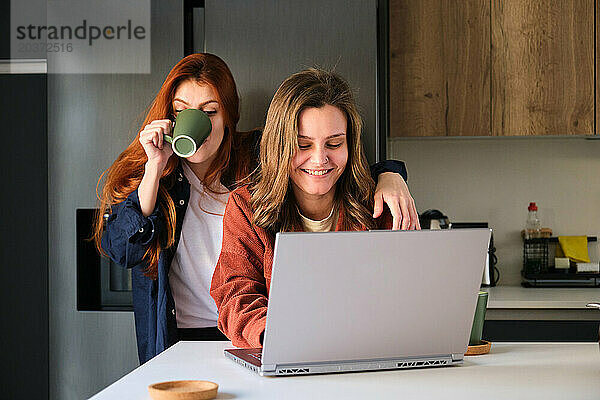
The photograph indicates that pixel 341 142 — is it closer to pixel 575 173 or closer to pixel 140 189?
pixel 140 189

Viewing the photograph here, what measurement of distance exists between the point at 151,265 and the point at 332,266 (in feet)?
3.36

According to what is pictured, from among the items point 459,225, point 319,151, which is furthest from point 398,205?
point 459,225

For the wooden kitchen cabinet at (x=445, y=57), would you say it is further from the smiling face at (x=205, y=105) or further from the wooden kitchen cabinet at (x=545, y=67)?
the smiling face at (x=205, y=105)

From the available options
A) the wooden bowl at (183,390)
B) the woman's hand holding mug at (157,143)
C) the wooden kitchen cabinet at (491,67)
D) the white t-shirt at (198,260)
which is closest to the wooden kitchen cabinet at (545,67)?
the wooden kitchen cabinet at (491,67)

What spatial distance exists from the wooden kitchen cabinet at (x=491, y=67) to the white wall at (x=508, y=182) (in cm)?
30

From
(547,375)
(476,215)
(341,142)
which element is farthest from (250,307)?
(476,215)

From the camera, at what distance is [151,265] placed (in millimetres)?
2090

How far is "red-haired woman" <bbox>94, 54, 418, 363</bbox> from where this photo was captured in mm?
1985

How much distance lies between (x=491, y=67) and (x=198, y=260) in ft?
4.79

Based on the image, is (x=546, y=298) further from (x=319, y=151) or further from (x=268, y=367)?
(x=268, y=367)

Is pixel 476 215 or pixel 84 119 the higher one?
pixel 84 119

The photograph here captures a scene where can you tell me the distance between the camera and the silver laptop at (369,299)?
117cm

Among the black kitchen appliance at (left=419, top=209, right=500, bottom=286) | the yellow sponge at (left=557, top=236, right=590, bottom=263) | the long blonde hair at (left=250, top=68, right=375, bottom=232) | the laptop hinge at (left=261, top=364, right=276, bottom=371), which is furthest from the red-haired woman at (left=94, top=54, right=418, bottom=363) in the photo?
the yellow sponge at (left=557, top=236, right=590, bottom=263)

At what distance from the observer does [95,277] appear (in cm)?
251
